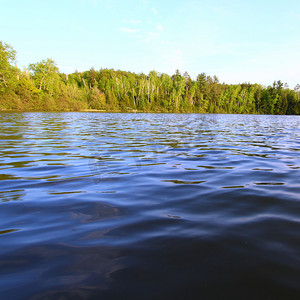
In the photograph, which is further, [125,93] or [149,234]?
[125,93]

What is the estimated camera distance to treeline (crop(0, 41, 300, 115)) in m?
56.8

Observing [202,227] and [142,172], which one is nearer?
[202,227]

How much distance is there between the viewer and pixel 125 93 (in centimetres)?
8800

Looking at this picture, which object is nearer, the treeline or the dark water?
the dark water

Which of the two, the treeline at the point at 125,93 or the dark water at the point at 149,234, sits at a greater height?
the treeline at the point at 125,93

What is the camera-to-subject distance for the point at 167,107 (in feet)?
292

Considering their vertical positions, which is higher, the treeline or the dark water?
the treeline

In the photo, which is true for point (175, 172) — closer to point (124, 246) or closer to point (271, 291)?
point (124, 246)

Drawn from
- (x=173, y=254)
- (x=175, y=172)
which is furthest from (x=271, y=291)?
(x=175, y=172)

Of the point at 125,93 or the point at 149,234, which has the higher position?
the point at 125,93

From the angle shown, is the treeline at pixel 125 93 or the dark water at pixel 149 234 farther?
the treeline at pixel 125 93

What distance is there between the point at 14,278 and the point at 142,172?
326 cm

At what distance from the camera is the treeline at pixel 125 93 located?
56.8 m

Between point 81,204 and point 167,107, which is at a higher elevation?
point 167,107
